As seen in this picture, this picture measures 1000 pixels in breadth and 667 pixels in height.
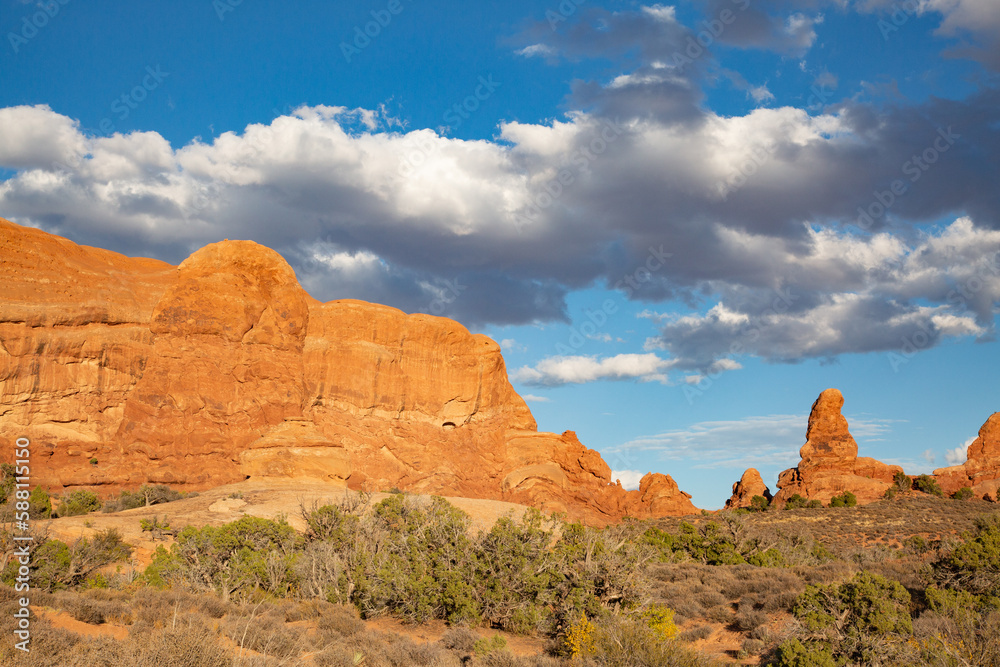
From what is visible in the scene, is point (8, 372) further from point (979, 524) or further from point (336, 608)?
point (979, 524)

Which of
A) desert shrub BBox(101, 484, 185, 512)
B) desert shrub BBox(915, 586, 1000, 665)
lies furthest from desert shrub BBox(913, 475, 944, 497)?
desert shrub BBox(101, 484, 185, 512)

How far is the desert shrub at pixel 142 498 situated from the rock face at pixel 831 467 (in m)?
56.2

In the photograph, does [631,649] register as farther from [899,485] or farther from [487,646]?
[899,485]

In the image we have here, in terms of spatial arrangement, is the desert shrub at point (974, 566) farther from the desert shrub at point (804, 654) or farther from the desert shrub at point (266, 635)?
the desert shrub at point (266, 635)

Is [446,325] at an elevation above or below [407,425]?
above

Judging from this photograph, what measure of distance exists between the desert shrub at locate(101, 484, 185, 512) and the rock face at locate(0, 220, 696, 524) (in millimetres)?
4174

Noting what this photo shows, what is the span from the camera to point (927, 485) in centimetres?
6375

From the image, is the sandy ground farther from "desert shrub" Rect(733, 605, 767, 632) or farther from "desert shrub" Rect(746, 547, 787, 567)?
"desert shrub" Rect(746, 547, 787, 567)

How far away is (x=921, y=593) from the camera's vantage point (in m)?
16.2

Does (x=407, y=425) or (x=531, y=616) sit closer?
(x=531, y=616)

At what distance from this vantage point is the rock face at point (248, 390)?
48000 mm

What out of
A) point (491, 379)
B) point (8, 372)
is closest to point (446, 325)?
point (491, 379)

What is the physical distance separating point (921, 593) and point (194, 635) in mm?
16823

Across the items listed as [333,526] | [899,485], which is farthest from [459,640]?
[899,485]
